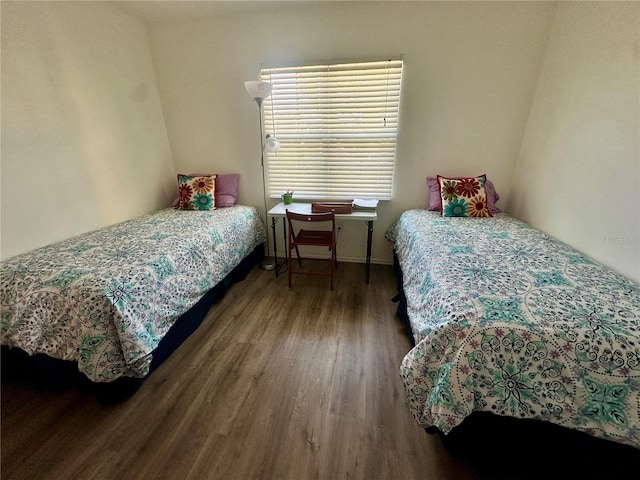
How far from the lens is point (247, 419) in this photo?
126 cm

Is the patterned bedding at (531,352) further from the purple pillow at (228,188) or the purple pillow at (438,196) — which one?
the purple pillow at (228,188)

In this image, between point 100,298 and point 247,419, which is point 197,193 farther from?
point 247,419

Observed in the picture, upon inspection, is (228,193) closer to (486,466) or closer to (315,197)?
(315,197)

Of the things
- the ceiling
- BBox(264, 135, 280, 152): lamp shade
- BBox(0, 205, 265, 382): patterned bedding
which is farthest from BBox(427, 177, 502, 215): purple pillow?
Result: BBox(0, 205, 265, 382): patterned bedding

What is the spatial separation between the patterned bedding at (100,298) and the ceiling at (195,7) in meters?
2.01

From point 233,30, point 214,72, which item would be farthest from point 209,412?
point 233,30

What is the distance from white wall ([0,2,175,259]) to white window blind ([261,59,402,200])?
1.22m

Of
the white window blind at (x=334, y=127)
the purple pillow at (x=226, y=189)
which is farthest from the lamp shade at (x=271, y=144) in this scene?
the purple pillow at (x=226, y=189)

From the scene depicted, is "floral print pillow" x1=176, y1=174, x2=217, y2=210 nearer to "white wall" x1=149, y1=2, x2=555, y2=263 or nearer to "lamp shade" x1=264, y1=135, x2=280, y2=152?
"white wall" x1=149, y1=2, x2=555, y2=263

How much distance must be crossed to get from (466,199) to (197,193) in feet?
8.38

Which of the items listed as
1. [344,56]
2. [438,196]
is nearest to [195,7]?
[344,56]

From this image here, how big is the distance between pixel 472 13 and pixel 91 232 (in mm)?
3534

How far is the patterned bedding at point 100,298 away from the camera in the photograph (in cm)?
123

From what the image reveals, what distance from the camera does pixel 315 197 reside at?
2797mm
